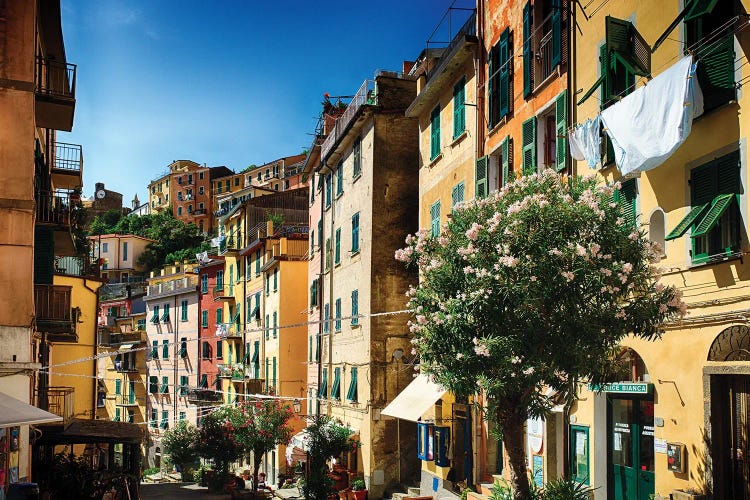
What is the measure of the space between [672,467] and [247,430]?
961 inches

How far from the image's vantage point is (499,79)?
852 inches

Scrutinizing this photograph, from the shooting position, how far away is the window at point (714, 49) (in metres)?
12.4

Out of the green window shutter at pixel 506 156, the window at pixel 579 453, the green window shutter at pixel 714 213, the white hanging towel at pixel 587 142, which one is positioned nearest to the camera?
the green window shutter at pixel 714 213

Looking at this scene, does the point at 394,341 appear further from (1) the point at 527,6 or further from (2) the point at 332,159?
(1) the point at 527,6

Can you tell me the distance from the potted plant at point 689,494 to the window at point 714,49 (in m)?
5.85

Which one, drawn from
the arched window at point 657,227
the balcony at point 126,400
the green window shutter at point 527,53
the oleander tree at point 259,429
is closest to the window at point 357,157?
the oleander tree at point 259,429

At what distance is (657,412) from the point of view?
46.5 ft

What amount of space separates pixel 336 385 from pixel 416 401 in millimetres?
12174

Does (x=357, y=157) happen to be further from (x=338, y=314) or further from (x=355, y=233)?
(x=338, y=314)

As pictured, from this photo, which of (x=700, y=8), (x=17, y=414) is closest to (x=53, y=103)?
(x=17, y=414)

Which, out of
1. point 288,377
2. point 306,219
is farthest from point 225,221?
point 288,377

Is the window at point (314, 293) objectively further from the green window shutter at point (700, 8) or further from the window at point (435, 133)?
the green window shutter at point (700, 8)

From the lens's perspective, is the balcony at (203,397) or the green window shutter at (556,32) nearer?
the green window shutter at (556,32)

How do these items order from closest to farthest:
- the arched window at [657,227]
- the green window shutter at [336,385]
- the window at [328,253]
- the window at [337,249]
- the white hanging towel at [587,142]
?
the arched window at [657,227] → the white hanging towel at [587,142] → the green window shutter at [336,385] → the window at [337,249] → the window at [328,253]
